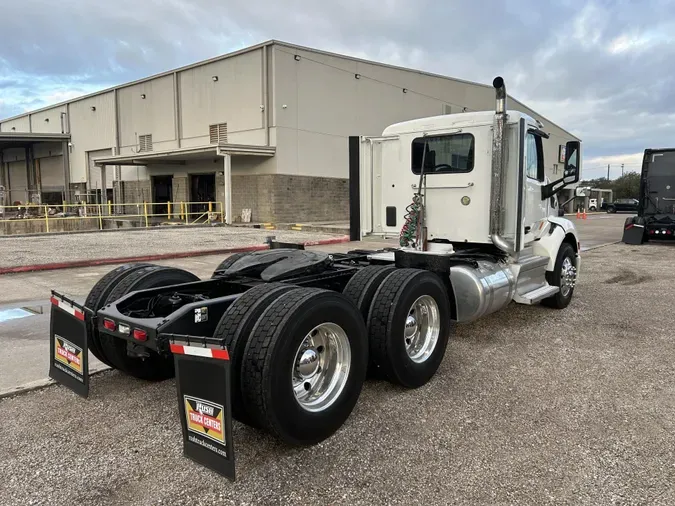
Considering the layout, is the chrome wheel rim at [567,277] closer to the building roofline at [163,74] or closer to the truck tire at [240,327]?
the truck tire at [240,327]

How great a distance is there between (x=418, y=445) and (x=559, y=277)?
4.59 m

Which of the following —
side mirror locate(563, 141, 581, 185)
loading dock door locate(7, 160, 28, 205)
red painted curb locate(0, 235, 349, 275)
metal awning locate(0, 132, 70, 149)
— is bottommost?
red painted curb locate(0, 235, 349, 275)

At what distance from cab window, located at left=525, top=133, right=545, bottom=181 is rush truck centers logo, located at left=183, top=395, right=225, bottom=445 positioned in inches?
190

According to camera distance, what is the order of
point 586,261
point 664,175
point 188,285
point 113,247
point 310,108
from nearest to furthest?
1. point 188,285
2. point 586,261
3. point 113,247
4. point 664,175
5. point 310,108

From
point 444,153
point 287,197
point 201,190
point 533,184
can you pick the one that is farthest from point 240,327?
point 201,190

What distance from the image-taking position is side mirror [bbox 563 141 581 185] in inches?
253

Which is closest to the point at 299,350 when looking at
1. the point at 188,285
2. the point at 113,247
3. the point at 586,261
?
the point at 188,285

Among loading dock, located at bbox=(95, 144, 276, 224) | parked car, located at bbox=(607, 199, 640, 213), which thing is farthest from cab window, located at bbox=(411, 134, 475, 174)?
parked car, located at bbox=(607, 199, 640, 213)

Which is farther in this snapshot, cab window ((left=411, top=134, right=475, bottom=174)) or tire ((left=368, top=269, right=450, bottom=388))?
cab window ((left=411, top=134, right=475, bottom=174))

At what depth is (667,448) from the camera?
11.0 feet

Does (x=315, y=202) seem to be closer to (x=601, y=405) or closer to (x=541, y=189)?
(x=541, y=189)

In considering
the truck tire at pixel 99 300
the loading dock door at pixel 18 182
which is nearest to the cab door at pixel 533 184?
the truck tire at pixel 99 300

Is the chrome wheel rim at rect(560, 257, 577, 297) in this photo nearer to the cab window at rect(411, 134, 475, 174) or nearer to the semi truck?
the semi truck

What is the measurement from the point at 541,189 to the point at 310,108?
76.8ft
